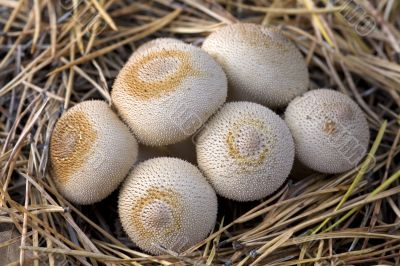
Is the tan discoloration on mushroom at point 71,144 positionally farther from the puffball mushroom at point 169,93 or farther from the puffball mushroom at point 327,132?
the puffball mushroom at point 327,132

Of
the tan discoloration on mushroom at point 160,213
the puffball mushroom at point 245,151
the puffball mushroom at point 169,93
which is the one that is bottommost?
the tan discoloration on mushroom at point 160,213

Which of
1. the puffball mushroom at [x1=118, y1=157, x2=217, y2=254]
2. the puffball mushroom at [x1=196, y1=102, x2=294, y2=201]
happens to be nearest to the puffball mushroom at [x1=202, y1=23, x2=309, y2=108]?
the puffball mushroom at [x1=196, y1=102, x2=294, y2=201]

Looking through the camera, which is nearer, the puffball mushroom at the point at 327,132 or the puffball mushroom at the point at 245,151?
the puffball mushroom at the point at 245,151

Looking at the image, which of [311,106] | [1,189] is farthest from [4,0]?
[311,106]

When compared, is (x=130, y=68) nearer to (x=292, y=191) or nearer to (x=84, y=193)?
(x=84, y=193)

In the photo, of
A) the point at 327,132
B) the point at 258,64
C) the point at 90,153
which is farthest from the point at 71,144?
the point at 327,132

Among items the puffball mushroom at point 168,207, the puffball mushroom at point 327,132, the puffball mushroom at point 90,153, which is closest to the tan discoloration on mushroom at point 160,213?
the puffball mushroom at point 168,207

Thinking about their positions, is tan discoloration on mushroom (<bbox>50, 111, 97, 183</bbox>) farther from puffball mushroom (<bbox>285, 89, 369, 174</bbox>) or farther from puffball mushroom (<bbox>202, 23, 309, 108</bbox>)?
puffball mushroom (<bbox>285, 89, 369, 174</bbox>)
